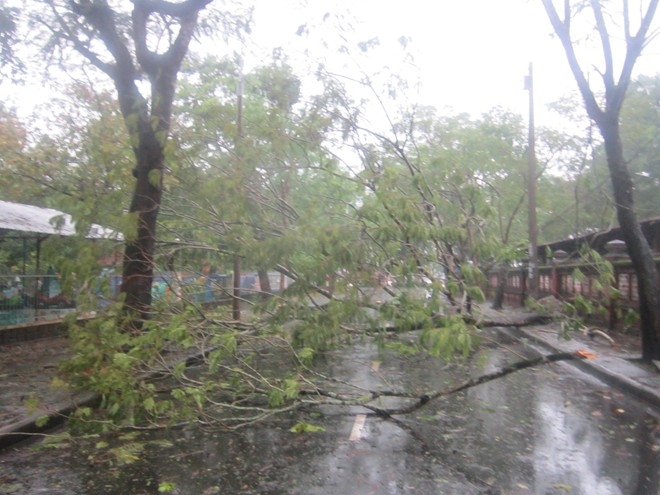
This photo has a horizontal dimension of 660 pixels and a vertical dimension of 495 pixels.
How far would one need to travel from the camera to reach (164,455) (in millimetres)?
6285

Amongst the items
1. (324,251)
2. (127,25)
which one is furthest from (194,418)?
(127,25)

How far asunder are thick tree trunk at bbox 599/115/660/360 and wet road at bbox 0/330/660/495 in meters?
2.90

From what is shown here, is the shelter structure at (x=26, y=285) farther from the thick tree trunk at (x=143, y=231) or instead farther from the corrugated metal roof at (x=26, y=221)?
the thick tree trunk at (x=143, y=231)

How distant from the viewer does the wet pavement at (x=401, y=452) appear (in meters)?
A: 5.40

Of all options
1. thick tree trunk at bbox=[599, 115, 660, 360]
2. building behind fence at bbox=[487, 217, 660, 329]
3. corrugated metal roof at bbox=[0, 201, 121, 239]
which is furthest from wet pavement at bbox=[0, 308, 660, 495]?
corrugated metal roof at bbox=[0, 201, 121, 239]

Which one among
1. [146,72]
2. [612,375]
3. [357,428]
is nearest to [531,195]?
[612,375]

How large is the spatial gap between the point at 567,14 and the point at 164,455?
9273mm

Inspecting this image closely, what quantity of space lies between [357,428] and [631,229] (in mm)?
6580

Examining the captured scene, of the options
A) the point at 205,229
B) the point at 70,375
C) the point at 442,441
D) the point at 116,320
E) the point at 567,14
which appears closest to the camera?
the point at 442,441

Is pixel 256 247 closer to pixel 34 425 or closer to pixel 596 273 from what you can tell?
pixel 34 425

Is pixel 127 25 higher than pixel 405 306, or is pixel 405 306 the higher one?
pixel 127 25

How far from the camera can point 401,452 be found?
20.5 ft

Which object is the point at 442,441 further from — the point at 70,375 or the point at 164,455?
the point at 70,375

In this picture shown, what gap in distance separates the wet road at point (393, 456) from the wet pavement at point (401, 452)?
0.01 meters
